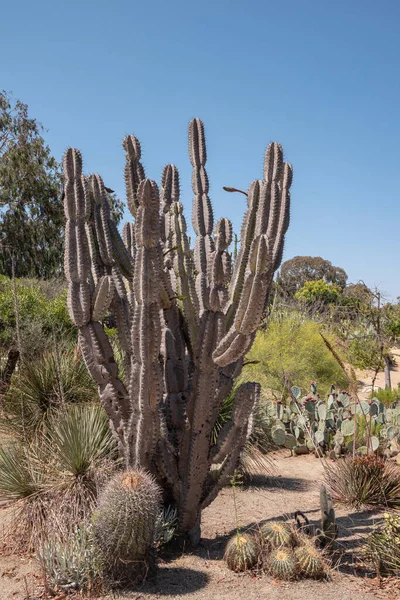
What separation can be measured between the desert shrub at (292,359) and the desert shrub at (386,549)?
23.5 feet

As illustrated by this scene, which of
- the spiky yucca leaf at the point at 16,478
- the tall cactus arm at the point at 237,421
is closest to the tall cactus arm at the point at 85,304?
the tall cactus arm at the point at 237,421

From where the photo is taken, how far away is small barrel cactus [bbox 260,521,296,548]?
14.8ft

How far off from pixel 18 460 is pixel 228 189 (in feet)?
11.1

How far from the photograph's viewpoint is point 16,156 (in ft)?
94.2

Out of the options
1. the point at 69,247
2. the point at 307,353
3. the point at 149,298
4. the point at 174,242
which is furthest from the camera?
the point at 307,353

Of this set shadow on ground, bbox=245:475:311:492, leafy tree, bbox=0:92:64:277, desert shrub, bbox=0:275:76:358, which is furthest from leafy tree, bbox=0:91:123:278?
shadow on ground, bbox=245:475:311:492

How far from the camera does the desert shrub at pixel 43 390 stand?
7398 millimetres

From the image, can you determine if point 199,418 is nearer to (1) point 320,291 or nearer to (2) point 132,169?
(2) point 132,169

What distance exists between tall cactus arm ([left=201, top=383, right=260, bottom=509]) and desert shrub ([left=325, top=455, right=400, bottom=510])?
1923 mm

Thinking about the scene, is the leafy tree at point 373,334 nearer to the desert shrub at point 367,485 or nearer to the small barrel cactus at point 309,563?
the desert shrub at point 367,485

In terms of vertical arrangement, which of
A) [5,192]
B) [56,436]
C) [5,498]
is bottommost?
[5,498]

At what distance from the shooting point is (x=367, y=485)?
634cm

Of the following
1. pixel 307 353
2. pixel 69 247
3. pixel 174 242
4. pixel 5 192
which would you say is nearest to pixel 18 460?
pixel 69 247

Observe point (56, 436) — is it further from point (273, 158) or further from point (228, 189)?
point (273, 158)
